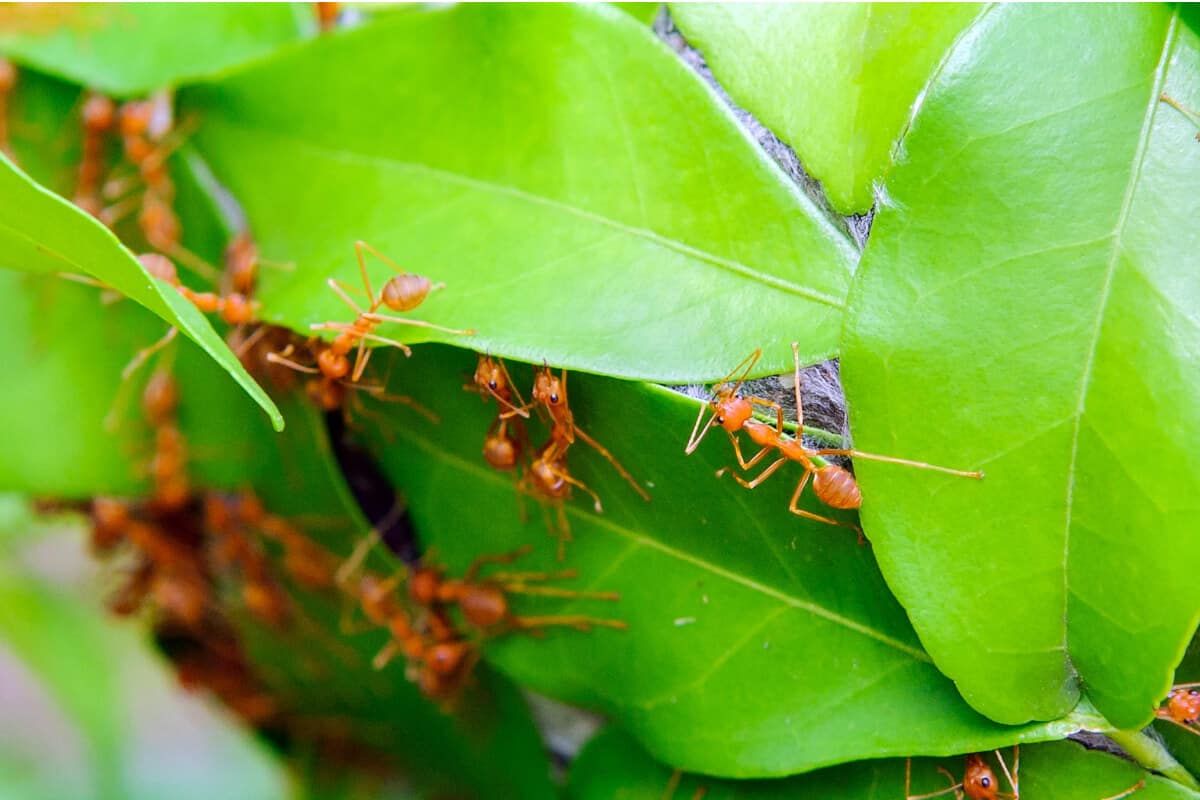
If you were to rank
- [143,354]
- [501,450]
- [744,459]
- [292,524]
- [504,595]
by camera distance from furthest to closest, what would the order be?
[292,524], [143,354], [504,595], [501,450], [744,459]

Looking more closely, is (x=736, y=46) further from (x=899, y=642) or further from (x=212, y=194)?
(x=212, y=194)

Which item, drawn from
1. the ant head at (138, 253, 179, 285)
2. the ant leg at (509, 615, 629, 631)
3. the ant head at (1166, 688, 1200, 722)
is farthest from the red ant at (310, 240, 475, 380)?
the ant head at (1166, 688, 1200, 722)

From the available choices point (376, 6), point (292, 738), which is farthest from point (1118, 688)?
point (292, 738)

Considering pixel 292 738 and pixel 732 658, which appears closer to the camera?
pixel 732 658

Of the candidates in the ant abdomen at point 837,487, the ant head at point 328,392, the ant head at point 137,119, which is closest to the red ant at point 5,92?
the ant head at point 137,119

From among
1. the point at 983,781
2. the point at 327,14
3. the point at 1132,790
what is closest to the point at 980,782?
the point at 983,781

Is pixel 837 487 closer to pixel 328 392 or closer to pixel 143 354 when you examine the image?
pixel 328 392
